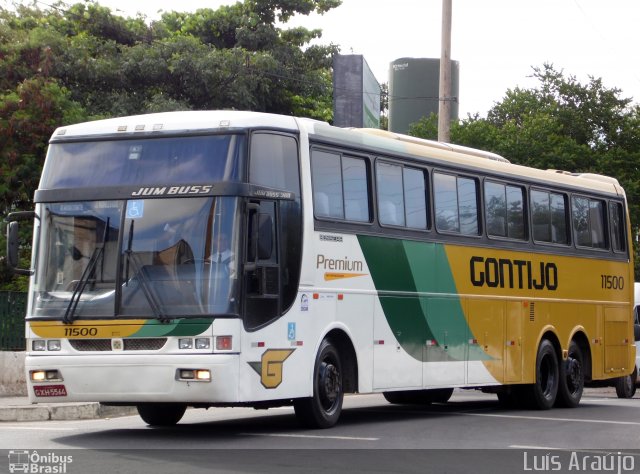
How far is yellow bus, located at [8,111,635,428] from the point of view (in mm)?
12891

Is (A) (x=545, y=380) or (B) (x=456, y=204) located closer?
(B) (x=456, y=204)

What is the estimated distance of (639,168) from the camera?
4594 cm

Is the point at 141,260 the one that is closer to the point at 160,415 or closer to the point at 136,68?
the point at 160,415

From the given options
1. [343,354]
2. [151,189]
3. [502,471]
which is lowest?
[502,471]

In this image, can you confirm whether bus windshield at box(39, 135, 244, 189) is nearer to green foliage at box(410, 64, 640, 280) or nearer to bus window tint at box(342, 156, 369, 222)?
bus window tint at box(342, 156, 369, 222)

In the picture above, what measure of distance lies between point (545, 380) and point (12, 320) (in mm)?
8800

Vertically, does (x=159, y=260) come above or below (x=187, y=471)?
above

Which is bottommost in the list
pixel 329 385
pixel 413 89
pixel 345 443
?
pixel 345 443

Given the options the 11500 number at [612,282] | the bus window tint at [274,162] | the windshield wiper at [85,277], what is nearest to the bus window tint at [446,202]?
the bus window tint at [274,162]

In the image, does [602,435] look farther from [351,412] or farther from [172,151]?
[172,151]

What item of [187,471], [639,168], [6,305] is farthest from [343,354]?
[639,168]

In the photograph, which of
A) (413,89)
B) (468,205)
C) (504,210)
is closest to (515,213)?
(504,210)

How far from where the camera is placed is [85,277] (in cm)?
1331

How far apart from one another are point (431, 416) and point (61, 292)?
6069 millimetres
